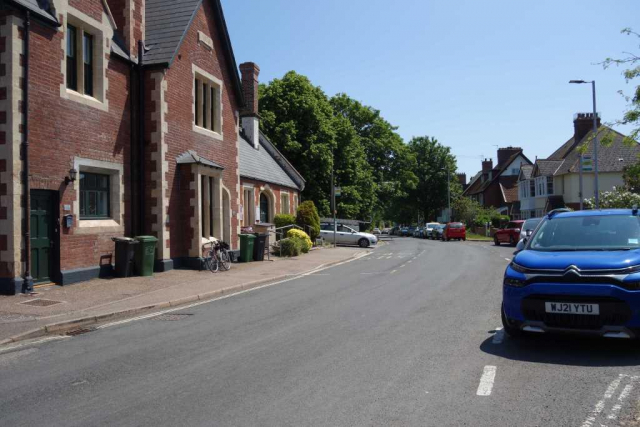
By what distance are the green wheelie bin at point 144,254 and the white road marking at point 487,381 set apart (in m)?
11.2

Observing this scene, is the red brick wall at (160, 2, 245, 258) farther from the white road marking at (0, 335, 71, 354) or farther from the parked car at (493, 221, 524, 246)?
the parked car at (493, 221, 524, 246)

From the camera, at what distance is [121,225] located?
48.9ft

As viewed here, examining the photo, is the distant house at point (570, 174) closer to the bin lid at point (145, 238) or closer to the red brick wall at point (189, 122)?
the red brick wall at point (189, 122)

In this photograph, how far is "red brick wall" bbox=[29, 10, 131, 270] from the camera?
11.9m

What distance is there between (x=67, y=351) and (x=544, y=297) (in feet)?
20.0

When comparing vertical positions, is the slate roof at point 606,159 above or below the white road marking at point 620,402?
above

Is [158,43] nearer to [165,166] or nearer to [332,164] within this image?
[165,166]

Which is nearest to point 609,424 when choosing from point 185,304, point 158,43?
point 185,304

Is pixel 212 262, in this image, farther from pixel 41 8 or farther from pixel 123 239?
pixel 41 8

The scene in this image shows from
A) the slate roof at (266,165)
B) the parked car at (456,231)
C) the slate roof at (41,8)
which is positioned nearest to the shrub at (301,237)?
→ the slate roof at (266,165)

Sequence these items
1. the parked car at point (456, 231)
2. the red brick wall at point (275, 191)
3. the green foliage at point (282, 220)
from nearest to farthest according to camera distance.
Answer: the red brick wall at point (275, 191), the green foliage at point (282, 220), the parked car at point (456, 231)

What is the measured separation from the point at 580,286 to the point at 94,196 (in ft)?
41.1

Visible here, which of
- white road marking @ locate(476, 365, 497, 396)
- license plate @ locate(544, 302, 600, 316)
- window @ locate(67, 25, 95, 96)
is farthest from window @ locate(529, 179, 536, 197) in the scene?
white road marking @ locate(476, 365, 497, 396)

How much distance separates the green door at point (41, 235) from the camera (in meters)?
11.9
